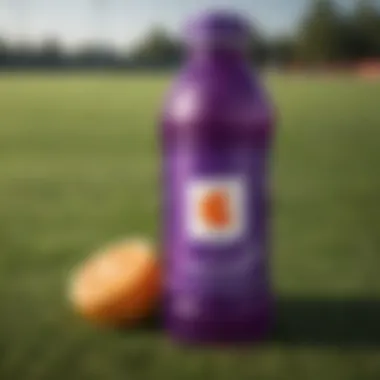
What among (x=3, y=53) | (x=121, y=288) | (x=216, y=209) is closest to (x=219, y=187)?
(x=216, y=209)

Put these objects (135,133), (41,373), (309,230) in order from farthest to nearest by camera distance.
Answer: (135,133) < (309,230) < (41,373)

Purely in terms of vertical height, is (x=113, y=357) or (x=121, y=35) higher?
(x=121, y=35)

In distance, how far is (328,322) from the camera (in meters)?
1.22

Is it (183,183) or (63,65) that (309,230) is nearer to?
(183,183)

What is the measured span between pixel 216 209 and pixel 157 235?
0.54m

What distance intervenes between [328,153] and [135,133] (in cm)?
74

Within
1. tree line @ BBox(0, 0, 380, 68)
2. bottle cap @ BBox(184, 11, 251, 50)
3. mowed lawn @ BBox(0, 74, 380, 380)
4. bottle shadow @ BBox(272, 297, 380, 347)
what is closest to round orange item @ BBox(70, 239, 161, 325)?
mowed lawn @ BBox(0, 74, 380, 380)

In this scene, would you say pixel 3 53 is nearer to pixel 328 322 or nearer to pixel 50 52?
pixel 50 52

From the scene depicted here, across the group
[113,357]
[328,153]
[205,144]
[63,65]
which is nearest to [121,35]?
[63,65]

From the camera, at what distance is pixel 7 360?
1114 millimetres

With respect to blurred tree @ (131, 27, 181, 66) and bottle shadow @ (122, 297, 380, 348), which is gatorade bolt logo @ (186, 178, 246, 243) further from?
blurred tree @ (131, 27, 181, 66)

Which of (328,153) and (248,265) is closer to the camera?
(248,265)

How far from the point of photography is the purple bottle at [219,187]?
1144mm

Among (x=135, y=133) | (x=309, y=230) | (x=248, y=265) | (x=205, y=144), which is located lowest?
(x=135, y=133)
